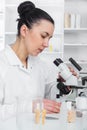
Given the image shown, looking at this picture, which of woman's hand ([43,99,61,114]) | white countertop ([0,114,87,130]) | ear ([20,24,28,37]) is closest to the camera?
white countertop ([0,114,87,130])

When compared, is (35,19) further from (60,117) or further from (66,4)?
(66,4)

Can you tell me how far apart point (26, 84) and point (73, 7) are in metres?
3.07

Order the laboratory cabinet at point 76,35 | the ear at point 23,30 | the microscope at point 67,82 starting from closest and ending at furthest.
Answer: the microscope at point 67,82 → the ear at point 23,30 → the laboratory cabinet at point 76,35

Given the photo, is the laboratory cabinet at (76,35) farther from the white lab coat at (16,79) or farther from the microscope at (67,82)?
the microscope at (67,82)

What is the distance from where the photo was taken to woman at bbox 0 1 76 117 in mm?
1673

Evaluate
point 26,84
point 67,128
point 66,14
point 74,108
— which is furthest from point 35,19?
point 66,14

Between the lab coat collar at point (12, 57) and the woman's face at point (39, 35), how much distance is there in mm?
101

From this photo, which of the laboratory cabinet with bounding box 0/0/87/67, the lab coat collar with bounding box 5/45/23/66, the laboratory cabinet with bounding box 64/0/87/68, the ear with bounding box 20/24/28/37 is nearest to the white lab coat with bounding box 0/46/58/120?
the lab coat collar with bounding box 5/45/23/66

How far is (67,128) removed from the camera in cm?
126

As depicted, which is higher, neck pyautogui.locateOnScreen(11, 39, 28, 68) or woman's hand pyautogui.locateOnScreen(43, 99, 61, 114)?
neck pyautogui.locateOnScreen(11, 39, 28, 68)

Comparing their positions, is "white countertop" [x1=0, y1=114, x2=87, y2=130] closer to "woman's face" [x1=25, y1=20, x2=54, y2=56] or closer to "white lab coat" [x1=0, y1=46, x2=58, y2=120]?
"white lab coat" [x1=0, y1=46, x2=58, y2=120]

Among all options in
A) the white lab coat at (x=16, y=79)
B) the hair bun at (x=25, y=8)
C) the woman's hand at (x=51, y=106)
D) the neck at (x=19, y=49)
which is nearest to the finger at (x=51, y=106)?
the woman's hand at (x=51, y=106)

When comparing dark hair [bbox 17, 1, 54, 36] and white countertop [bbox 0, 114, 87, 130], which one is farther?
dark hair [bbox 17, 1, 54, 36]

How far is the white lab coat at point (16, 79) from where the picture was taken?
5.48 ft
